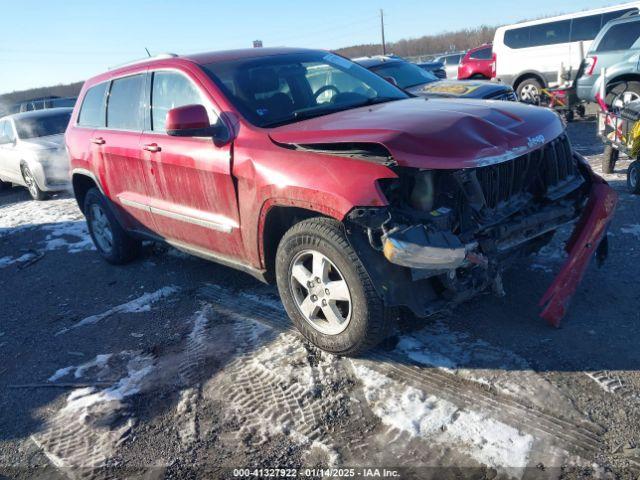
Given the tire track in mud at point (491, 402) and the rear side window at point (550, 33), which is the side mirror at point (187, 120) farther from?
the rear side window at point (550, 33)

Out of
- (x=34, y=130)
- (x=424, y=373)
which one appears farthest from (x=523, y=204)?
(x=34, y=130)

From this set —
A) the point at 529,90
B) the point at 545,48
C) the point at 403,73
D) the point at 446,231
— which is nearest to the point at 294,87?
the point at 446,231

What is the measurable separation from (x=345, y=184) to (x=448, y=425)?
4.39ft

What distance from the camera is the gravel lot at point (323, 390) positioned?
100 inches

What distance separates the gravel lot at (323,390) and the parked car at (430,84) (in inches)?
139

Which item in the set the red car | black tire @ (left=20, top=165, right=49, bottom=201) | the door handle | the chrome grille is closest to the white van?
the red car

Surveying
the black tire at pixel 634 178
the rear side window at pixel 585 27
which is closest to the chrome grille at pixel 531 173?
the black tire at pixel 634 178

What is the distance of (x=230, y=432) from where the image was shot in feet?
9.40

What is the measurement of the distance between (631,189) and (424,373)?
417 centimetres

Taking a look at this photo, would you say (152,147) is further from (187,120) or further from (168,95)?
(187,120)

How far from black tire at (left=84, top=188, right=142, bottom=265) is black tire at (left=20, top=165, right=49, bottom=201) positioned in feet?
15.9

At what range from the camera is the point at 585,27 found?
41.8 ft

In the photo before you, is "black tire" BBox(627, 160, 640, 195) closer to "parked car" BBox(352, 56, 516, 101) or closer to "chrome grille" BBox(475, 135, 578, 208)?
"parked car" BBox(352, 56, 516, 101)

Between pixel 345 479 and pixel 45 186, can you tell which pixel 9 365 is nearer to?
pixel 345 479
